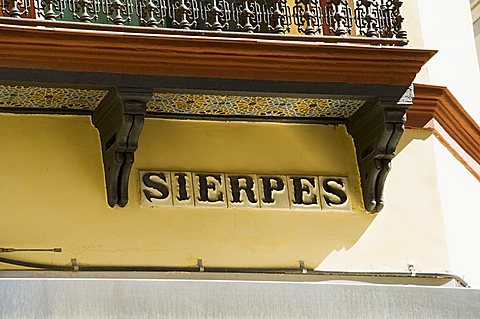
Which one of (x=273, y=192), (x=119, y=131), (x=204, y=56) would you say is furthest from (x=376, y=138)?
(x=119, y=131)

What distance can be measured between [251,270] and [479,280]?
68.1 inches

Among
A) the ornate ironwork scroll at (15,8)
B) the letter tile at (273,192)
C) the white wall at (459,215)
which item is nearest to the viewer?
the ornate ironwork scroll at (15,8)

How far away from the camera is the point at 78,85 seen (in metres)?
8.87

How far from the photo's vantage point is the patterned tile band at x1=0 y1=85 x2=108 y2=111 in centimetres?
897

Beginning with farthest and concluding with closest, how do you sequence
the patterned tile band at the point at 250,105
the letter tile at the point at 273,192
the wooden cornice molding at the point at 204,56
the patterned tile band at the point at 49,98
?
the letter tile at the point at 273,192 → the patterned tile band at the point at 250,105 → the patterned tile band at the point at 49,98 → the wooden cornice molding at the point at 204,56

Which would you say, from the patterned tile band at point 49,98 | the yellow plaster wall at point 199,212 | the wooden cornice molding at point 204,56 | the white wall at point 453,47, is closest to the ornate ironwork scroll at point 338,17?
the wooden cornice molding at point 204,56

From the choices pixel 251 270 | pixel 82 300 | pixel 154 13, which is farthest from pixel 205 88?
pixel 82 300

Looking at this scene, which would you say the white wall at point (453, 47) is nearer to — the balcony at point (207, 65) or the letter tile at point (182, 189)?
the balcony at point (207, 65)

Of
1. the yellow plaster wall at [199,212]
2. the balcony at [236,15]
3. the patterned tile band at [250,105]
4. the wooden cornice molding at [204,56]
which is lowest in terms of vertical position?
the yellow plaster wall at [199,212]

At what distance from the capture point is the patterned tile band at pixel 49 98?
897 centimetres

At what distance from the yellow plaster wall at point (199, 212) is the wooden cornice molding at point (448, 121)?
174mm

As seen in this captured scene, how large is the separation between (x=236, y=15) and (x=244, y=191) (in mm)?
1147

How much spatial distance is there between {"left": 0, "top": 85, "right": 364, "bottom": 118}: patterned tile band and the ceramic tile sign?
42 centimetres

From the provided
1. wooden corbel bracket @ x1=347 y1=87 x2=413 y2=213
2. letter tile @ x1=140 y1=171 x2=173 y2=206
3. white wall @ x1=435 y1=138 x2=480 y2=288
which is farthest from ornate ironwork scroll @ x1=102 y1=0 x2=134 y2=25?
white wall @ x1=435 y1=138 x2=480 y2=288
